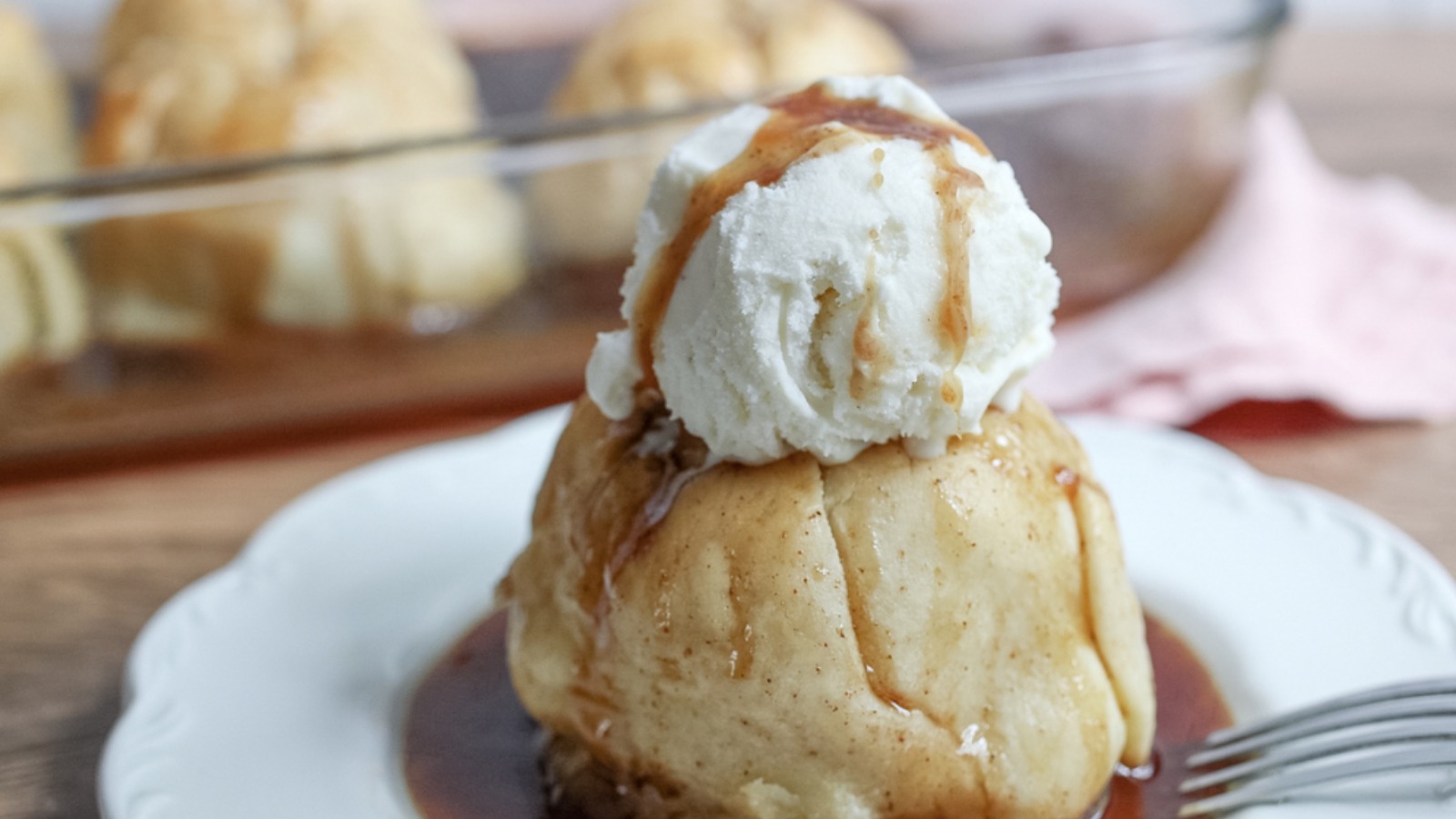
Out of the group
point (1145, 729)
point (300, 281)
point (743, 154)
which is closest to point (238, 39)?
point (300, 281)

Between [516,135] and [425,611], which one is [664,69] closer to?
[516,135]

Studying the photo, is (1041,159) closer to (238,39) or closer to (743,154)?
(743,154)

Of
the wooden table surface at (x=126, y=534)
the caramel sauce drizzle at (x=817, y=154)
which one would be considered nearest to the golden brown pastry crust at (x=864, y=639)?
the caramel sauce drizzle at (x=817, y=154)

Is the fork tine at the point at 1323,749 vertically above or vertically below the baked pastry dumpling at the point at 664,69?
below

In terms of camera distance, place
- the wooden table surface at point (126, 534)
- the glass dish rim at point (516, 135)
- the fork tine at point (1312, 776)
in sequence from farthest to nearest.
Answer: the glass dish rim at point (516, 135), the wooden table surface at point (126, 534), the fork tine at point (1312, 776)

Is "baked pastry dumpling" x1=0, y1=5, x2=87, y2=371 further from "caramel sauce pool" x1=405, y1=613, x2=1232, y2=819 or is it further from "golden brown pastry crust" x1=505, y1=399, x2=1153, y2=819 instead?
"golden brown pastry crust" x1=505, y1=399, x2=1153, y2=819

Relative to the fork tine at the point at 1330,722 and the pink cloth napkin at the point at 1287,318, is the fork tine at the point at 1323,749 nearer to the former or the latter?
the fork tine at the point at 1330,722

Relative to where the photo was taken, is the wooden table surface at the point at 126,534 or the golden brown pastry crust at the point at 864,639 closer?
the golden brown pastry crust at the point at 864,639
